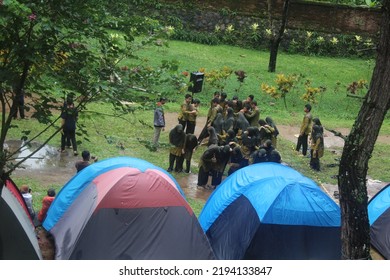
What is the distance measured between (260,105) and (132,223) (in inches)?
425

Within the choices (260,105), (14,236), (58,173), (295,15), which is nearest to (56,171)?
(58,173)

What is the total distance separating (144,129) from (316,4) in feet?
38.1

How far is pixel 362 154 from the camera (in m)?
6.76

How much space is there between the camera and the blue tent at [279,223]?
852 centimetres

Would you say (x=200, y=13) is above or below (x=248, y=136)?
above

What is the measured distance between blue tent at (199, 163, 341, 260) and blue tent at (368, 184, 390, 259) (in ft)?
→ 3.23

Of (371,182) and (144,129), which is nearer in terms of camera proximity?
(371,182)

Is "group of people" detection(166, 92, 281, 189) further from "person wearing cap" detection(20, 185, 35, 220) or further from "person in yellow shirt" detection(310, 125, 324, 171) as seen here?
"person wearing cap" detection(20, 185, 35, 220)

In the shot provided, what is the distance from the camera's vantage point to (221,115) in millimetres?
14320

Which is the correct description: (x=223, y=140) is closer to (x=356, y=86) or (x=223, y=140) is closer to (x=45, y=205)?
(x=45, y=205)

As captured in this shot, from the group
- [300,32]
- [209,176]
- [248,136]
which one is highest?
[300,32]
